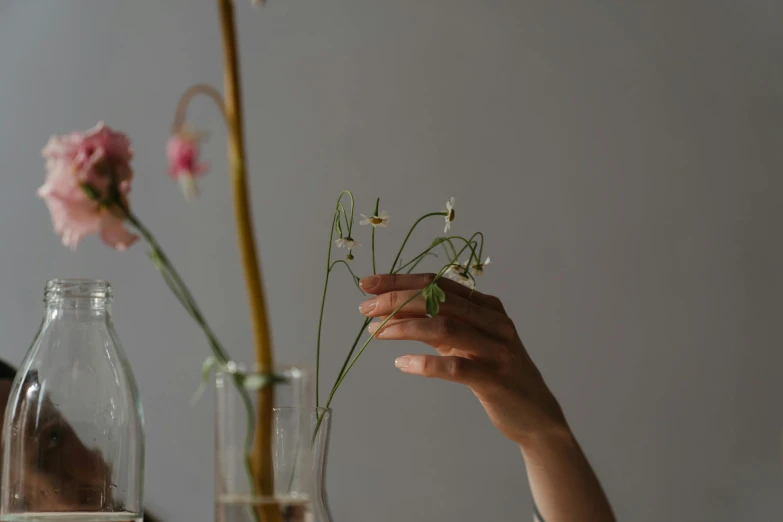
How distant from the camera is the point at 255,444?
1.08 ft

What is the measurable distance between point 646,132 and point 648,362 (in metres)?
0.48

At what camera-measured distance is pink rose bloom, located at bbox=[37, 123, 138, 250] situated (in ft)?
1.16

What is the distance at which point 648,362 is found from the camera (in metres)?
1.60

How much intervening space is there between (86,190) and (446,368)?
432 mm

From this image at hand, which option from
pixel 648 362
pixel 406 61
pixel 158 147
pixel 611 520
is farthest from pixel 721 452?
Result: pixel 158 147

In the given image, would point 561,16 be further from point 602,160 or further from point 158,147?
point 158,147

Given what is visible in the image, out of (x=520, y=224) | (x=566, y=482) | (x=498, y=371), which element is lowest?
(x=566, y=482)

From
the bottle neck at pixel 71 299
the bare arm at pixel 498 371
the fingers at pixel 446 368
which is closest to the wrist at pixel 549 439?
the bare arm at pixel 498 371

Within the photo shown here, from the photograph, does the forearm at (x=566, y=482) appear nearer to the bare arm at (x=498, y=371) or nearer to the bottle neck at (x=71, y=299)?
the bare arm at (x=498, y=371)

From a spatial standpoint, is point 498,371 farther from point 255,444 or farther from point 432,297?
point 255,444

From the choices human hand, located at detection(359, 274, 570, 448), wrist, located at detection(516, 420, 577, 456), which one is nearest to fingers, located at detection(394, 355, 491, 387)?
human hand, located at detection(359, 274, 570, 448)

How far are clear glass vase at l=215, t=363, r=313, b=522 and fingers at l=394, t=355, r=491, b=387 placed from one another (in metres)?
0.33

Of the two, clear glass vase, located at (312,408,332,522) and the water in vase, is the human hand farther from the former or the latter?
the water in vase

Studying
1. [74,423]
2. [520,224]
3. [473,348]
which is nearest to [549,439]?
[473,348]
